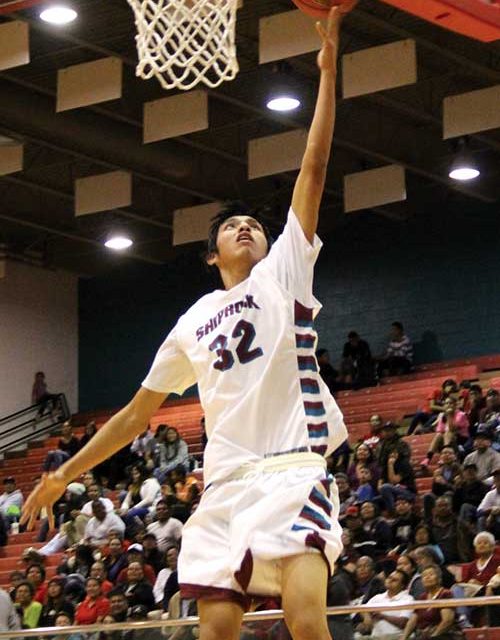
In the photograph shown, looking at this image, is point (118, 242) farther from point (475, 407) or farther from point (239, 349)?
point (239, 349)

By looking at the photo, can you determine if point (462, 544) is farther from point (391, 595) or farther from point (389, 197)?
point (389, 197)

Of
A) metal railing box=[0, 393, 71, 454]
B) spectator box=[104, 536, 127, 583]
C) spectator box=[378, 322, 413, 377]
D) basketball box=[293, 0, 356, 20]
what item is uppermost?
spectator box=[378, 322, 413, 377]

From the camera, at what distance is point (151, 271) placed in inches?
1085

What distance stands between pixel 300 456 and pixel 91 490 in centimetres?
1381

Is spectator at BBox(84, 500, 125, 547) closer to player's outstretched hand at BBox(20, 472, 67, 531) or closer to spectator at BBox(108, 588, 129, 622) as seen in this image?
spectator at BBox(108, 588, 129, 622)

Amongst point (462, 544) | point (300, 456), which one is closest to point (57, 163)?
point (462, 544)

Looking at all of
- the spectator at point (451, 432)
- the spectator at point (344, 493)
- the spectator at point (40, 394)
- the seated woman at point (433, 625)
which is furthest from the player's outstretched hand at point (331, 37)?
the spectator at point (40, 394)

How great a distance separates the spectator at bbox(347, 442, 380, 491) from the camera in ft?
49.6

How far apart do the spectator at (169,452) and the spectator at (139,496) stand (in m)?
0.37

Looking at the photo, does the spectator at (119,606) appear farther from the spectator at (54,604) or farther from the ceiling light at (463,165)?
the ceiling light at (463,165)

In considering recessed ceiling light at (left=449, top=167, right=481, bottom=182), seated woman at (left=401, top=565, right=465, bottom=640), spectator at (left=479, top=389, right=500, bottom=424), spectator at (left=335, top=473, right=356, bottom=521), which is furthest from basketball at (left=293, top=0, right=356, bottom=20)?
recessed ceiling light at (left=449, top=167, right=481, bottom=182)

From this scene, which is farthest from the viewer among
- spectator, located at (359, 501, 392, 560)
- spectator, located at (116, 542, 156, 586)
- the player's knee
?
spectator, located at (116, 542, 156, 586)

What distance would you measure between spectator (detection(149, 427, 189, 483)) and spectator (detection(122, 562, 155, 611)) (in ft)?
17.8

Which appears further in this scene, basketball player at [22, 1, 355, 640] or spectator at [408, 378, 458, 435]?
spectator at [408, 378, 458, 435]
